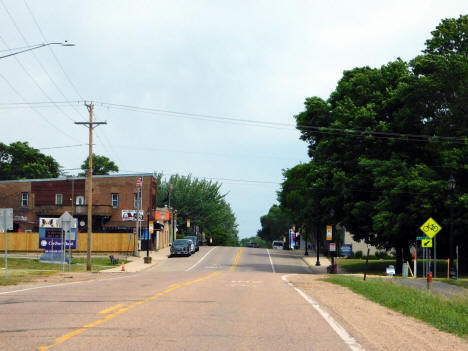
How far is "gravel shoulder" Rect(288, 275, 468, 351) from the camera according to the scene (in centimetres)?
955

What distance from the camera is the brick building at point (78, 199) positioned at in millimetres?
70000

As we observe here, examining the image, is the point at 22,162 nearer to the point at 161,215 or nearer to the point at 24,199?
the point at 24,199

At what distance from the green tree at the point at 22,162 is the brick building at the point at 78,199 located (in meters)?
28.9

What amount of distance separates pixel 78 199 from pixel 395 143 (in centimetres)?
4038

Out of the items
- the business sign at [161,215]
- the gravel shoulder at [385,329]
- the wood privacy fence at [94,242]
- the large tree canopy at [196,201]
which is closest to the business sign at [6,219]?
the gravel shoulder at [385,329]

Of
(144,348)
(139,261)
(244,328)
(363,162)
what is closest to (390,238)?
(363,162)

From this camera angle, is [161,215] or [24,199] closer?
[24,199]

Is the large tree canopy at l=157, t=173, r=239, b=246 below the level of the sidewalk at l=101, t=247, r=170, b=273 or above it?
above

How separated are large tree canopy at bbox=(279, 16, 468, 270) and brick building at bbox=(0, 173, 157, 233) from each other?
25905mm

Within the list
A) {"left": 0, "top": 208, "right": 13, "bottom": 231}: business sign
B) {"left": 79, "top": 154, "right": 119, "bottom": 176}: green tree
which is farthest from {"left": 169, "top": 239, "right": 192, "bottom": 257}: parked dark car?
{"left": 79, "top": 154, "right": 119, "bottom": 176}: green tree

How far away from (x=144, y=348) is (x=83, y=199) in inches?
2533

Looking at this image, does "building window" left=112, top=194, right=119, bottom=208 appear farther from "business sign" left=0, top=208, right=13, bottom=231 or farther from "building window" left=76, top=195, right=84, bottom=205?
"business sign" left=0, top=208, right=13, bottom=231

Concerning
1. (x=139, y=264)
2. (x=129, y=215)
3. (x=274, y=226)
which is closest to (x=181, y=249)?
(x=129, y=215)

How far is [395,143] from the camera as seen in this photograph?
146ft
